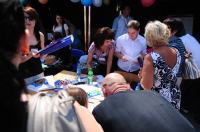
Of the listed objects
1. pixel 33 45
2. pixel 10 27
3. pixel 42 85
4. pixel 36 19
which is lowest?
pixel 42 85

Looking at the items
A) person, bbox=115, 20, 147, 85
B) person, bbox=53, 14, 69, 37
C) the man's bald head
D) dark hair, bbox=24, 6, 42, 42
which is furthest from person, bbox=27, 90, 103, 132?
person, bbox=53, 14, 69, 37

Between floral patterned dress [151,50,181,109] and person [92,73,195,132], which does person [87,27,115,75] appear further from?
person [92,73,195,132]

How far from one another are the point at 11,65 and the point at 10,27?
0.10 m

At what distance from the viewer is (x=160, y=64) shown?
9.68ft

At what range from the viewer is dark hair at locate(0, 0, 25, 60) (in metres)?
0.85

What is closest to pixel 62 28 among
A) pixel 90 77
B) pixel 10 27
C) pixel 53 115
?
pixel 90 77

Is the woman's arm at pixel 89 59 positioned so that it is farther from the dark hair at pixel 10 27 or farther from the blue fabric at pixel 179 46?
the dark hair at pixel 10 27

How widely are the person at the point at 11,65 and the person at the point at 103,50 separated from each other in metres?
3.08

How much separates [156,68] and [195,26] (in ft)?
13.5

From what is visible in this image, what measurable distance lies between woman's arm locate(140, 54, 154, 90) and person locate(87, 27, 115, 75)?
1.07 meters

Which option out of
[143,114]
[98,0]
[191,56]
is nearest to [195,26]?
[98,0]

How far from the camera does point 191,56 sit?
11.9 feet

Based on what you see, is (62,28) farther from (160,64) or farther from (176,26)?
(160,64)

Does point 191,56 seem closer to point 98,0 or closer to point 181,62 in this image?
point 181,62
